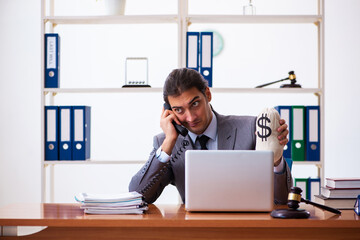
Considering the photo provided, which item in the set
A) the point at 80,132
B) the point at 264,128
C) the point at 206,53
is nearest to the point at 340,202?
the point at 264,128

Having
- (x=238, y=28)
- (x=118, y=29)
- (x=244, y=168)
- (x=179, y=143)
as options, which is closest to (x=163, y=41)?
(x=118, y=29)

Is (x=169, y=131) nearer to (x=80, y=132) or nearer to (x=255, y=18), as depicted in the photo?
(x=80, y=132)

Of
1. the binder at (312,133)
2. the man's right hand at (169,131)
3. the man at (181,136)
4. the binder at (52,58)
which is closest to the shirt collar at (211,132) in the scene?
the man at (181,136)

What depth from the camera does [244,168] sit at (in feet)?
4.68

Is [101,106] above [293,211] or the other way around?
above

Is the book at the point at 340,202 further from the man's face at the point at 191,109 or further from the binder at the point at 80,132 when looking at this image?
the binder at the point at 80,132

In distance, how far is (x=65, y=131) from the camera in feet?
9.70

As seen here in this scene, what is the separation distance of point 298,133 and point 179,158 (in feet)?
3.66

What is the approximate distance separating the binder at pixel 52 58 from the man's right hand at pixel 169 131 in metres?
1.21

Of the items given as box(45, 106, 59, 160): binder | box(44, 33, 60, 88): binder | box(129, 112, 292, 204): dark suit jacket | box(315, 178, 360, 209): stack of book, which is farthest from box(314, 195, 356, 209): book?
box(44, 33, 60, 88): binder

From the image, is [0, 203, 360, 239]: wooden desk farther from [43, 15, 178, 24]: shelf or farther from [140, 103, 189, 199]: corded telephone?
[43, 15, 178, 24]: shelf

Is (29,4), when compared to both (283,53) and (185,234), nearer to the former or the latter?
(283,53)

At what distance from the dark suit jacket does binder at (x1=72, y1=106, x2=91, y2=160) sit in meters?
0.92

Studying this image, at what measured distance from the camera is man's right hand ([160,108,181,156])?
6.26 feet
